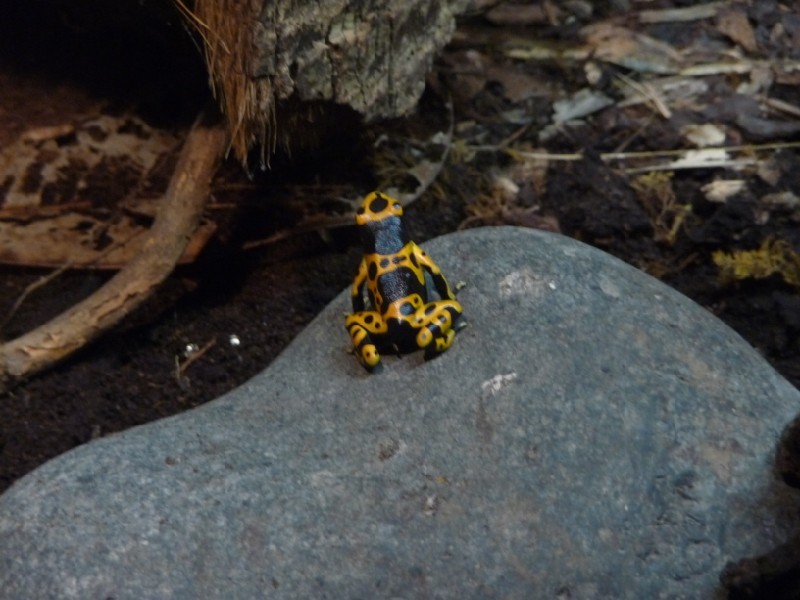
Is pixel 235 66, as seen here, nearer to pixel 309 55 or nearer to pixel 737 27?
pixel 309 55

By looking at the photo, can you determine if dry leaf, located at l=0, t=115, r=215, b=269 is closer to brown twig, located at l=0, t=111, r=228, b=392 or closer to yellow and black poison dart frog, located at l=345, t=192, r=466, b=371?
brown twig, located at l=0, t=111, r=228, b=392

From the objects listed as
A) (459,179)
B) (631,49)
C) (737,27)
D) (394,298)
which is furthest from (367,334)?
(737,27)

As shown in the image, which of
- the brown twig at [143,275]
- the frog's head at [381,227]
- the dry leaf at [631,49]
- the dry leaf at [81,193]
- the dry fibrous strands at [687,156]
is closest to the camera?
the frog's head at [381,227]

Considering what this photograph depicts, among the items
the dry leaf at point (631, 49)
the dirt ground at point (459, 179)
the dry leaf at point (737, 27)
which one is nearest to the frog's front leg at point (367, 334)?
the dirt ground at point (459, 179)

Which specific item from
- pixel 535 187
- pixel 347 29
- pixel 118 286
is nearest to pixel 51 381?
pixel 118 286

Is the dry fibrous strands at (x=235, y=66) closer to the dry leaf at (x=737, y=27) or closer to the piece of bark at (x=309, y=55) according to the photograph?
the piece of bark at (x=309, y=55)

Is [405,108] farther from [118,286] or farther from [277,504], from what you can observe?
[277,504]
